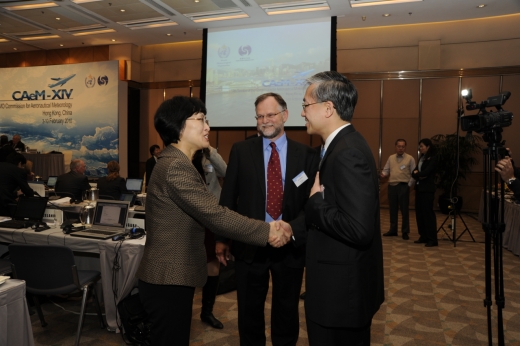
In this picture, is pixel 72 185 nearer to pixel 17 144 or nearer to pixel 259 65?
pixel 259 65

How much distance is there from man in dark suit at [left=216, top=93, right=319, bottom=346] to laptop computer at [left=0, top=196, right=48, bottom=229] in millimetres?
2268

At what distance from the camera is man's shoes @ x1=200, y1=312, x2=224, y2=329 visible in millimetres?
3455

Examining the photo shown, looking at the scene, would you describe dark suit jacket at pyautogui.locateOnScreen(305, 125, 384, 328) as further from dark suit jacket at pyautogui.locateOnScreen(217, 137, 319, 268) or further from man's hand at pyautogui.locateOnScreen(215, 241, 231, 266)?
man's hand at pyautogui.locateOnScreen(215, 241, 231, 266)

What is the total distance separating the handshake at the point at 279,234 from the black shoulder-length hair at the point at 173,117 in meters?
0.66

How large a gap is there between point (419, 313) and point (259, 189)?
2.27 meters

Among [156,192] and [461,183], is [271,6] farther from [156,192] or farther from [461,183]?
[156,192]

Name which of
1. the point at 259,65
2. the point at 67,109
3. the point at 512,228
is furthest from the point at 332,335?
the point at 67,109

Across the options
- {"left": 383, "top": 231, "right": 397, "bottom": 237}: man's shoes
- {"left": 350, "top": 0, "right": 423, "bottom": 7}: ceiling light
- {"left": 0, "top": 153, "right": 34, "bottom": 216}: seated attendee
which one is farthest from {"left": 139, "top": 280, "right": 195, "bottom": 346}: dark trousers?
{"left": 350, "top": 0, "right": 423, "bottom": 7}: ceiling light

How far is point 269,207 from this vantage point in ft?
8.19

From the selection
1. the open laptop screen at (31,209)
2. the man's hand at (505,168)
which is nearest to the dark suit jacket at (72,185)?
the open laptop screen at (31,209)

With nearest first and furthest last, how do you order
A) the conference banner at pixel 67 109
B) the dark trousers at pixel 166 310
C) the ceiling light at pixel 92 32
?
the dark trousers at pixel 166 310 → the ceiling light at pixel 92 32 → the conference banner at pixel 67 109

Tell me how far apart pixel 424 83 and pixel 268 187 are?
903 centimetres

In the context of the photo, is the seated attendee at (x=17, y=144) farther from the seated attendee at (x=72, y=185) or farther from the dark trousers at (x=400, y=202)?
the dark trousers at (x=400, y=202)

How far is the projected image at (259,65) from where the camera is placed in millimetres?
8453
